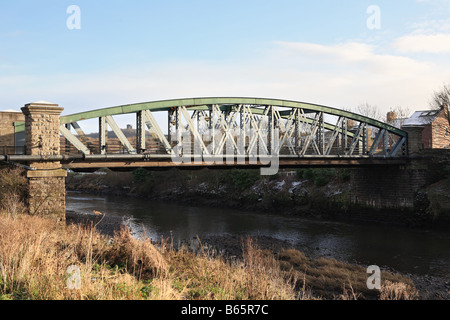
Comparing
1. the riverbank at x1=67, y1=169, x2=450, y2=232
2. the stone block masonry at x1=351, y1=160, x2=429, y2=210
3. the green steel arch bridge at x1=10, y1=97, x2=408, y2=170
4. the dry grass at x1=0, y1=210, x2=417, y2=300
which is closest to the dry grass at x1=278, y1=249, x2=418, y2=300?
the dry grass at x1=0, y1=210, x2=417, y2=300

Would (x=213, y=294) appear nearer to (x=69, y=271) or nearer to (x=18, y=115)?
(x=69, y=271)

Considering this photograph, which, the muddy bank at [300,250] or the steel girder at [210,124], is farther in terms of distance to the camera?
the steel girder at [210,124]

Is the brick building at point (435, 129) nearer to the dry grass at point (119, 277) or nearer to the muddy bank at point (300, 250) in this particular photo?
the muddy bank at point (300, 250)

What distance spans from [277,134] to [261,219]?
827cm

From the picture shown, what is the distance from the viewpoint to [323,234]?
23.2 metres

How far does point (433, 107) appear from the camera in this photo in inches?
1522

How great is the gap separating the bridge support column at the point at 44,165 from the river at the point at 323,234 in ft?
15.1

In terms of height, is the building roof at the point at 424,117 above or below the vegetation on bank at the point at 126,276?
above

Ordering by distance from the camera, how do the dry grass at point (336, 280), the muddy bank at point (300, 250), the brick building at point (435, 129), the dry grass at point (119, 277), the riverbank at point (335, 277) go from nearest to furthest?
1. the dry grass at point (119, 277)
2. the dry grass at point (336, 280)
3. the riverbank at point (335, 277)
4. the muddy bank at point (300, 250)
5. the brick building at point (435, 129)

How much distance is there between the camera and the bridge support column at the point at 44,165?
→ 52.9ft

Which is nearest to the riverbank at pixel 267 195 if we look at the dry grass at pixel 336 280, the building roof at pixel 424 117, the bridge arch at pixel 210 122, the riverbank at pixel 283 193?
the riverbank at pixel 283 193

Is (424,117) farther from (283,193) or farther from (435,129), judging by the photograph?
(283,193)

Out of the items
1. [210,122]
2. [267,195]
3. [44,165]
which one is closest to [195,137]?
[210,122]
